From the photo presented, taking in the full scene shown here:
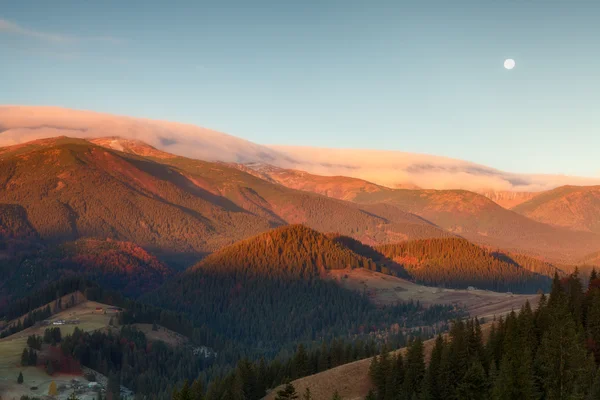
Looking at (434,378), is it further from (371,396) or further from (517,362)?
(517,362)

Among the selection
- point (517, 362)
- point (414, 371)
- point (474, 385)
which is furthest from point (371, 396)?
point (517, 362)

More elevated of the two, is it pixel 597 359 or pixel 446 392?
pixel 597 359

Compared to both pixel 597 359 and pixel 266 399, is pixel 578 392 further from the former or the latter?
pixel 266 399

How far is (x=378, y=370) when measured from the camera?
14512 centimetres

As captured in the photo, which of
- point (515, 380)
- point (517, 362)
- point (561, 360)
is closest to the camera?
point (515, 380)

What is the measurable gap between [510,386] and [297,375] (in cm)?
7365

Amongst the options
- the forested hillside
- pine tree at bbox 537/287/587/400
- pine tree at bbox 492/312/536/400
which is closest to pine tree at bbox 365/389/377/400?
the forested hillside

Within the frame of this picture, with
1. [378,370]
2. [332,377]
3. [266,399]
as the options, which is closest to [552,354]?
[378,370]

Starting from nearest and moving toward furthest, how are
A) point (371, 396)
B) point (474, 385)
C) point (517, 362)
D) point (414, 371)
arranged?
point (517, 362)
point (474, 385)
point (371, 396)
point (414, 371)

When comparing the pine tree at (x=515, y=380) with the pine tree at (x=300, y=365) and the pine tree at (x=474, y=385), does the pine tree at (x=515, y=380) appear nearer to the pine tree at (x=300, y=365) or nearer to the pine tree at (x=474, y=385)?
the pine tree at (x=474, y=385)

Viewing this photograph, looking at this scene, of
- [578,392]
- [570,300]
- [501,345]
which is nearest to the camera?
[578,392]

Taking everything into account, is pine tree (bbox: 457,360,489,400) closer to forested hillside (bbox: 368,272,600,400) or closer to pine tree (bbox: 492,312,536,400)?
forested hillside (bbox: 368,272,600,400)

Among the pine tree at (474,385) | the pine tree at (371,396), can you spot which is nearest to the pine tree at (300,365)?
the pine tree at (371,396)

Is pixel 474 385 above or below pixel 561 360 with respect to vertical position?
below
